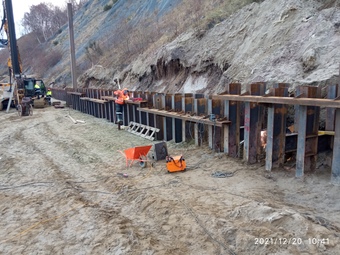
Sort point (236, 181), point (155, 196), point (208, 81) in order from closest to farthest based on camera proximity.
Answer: point (155, 196) < point (236, 181) < point (208, 81)

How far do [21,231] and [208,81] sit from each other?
9.37 m

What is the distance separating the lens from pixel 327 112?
19.6 ft

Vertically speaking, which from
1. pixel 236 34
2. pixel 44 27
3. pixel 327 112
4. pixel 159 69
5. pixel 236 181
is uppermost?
pixel 44 27

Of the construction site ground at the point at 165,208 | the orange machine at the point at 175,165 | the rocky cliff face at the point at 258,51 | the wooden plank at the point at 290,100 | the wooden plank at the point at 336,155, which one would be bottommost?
the construction site ground at the point at 165,208

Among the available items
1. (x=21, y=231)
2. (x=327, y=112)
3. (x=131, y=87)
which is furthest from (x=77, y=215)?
(x=131, y=87)

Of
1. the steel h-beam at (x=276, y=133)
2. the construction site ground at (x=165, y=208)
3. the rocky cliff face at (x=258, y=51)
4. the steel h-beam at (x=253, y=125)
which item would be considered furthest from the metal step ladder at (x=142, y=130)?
the steel h-beam at (x=276, y=133)

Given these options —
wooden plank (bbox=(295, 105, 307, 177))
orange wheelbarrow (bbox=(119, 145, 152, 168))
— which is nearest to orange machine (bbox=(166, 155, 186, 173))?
orange wheelbarrow (bbox=(119, 145, 152, 168))

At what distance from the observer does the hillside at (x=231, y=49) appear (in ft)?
27.5

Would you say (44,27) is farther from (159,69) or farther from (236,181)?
(236,181)

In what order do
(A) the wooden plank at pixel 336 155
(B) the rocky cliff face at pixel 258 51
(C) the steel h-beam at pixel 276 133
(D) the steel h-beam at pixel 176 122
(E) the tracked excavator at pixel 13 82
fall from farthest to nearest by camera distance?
(E) the tracked excavator at pixel 13 82 < (D) the steel h-beam at pixel 176 122 < (B) the rocky cliff face at pixel 258 51 < (C) the steel h-beam at pixel 276 133 < (A) the wooden plank at pixel 336 155

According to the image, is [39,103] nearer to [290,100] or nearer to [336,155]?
[290,100]

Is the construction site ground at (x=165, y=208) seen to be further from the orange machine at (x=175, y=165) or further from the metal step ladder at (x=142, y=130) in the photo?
the metal step ladder at (x=142, y=130)
